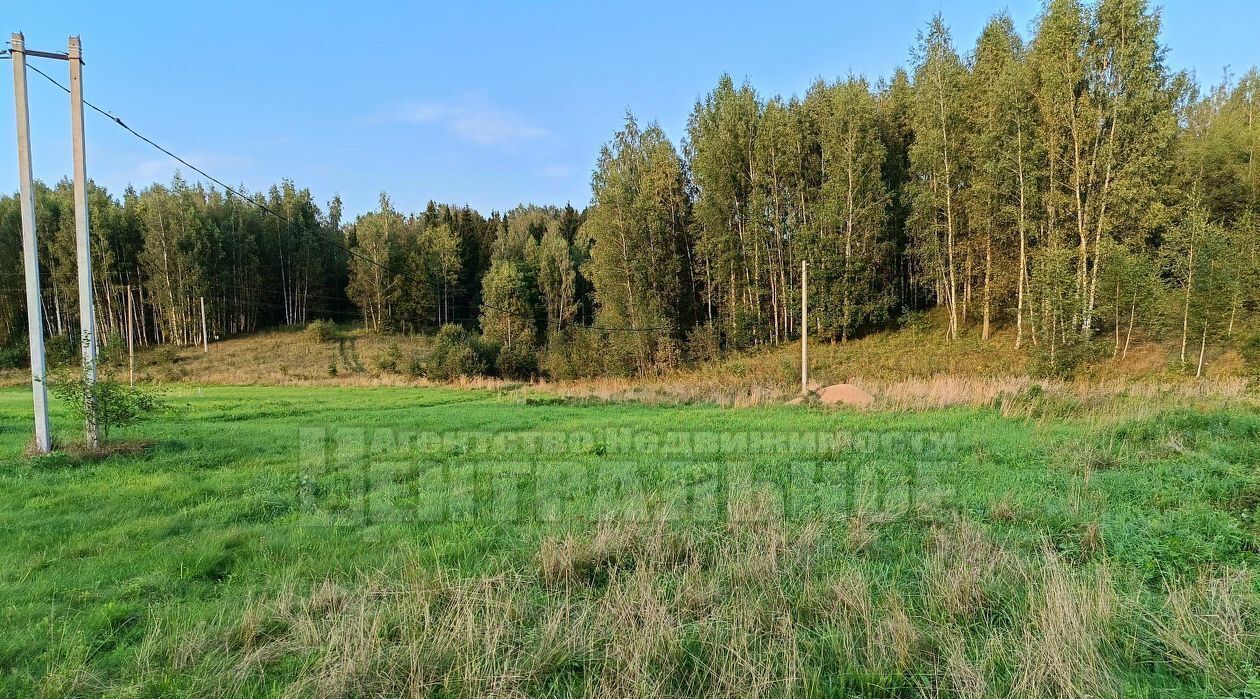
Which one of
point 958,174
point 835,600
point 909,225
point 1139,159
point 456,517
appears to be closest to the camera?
point 835,600

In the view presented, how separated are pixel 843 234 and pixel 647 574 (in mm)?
29273

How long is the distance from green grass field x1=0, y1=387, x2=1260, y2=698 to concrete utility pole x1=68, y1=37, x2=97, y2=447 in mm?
1023

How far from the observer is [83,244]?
8.42 m

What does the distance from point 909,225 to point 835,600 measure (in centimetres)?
2936

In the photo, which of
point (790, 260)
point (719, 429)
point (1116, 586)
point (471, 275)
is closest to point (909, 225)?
point (790, 260)

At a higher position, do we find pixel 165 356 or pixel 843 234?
pixel 843 234

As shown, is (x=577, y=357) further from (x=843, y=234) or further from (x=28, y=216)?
(x=28, y=216)

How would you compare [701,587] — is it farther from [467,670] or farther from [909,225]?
[909,225]

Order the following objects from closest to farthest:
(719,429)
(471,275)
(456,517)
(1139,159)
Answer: (456,517), (719,429), (1139,159), (471,275)

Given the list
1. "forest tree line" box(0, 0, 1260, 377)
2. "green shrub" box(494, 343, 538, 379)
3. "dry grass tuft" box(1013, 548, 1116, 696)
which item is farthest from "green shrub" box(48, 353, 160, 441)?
"green shrub" box(494, 343, 538, 379)

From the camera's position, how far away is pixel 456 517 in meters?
5.17

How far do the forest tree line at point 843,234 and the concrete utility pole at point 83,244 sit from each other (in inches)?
624

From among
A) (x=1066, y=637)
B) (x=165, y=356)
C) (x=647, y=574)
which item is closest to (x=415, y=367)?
(x=165, y=356)

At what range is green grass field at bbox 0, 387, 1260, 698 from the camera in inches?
101
